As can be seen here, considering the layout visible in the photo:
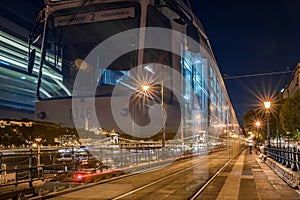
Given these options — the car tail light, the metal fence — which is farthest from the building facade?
the car tail light

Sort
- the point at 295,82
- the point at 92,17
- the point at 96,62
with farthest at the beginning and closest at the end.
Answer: the point at 295,82 < the point at 96,62 < the point at 92,17

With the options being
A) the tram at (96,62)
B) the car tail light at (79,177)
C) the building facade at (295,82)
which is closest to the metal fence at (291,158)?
the car tail light at (79,177)

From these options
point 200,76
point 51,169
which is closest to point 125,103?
point 51,169

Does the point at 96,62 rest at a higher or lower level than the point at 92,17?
lower

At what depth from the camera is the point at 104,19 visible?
28.4m

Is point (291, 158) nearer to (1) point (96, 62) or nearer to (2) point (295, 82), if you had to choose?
(1) point (96, 62)

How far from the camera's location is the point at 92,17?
2814 centimetres

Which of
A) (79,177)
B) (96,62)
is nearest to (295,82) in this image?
(96,62)

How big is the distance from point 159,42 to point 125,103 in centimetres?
1343

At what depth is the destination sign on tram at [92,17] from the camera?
27916 millimetres

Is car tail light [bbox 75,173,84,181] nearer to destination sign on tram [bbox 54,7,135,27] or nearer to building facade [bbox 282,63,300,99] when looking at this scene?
destination sign on tram [bbox 54,7,135,27]

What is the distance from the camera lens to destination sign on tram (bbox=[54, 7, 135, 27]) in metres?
27.9

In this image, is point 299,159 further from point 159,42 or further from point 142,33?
point 159,42

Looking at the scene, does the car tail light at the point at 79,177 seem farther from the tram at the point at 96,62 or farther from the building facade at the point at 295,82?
the building facade at the point at 295,82
